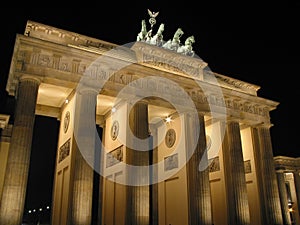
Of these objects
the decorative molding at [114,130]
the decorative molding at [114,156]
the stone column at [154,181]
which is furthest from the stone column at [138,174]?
the stone column at [154,181]

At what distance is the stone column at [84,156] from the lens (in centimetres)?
1669

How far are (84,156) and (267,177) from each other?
15.5m

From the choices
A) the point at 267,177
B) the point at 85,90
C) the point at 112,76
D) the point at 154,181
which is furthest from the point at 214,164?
the point at 85,90

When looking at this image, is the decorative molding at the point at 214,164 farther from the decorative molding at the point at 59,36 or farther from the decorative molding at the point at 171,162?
the decorative molding at the point at 59,36

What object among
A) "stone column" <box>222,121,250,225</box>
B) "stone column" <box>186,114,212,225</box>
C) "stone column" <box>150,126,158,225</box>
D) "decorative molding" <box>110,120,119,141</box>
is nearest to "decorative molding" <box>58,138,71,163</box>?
"decorative molding" <box>110,120,119,141</box>

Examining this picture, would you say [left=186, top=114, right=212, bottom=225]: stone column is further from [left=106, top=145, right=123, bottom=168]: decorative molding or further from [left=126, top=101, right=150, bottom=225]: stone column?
[left=106, top=145, right=123, bottom=168]: decorative molding

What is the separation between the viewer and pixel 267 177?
82.3 feet

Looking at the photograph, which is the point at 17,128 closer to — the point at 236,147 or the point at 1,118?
the point at 1,118

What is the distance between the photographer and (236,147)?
2411 cm

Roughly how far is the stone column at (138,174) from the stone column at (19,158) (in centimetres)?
606

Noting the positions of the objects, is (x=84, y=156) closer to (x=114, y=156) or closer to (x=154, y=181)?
(x=114, y=156)

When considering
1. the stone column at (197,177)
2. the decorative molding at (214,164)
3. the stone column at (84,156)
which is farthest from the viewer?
the decorative molding at (214,164)

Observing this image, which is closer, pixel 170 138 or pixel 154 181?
pixel 170 138

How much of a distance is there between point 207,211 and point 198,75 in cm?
1038
